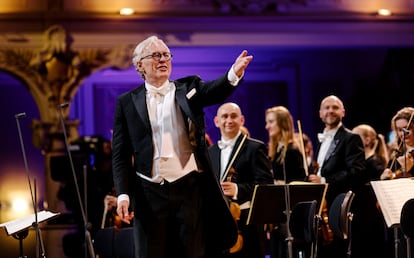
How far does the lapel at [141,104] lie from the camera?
4.10 meters

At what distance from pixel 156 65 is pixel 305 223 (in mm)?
1627

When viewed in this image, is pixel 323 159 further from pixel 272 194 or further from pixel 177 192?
pixel 177 192

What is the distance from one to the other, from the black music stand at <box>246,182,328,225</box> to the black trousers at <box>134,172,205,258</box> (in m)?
1.54

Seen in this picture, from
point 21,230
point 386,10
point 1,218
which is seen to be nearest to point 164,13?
point 386,10

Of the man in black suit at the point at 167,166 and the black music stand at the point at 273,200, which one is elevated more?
the man in black suit at the point at 167,166

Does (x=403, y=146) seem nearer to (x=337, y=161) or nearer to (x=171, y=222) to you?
(x=337, y=161)

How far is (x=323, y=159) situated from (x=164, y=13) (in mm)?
3952

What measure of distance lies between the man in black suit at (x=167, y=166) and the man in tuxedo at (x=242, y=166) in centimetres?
196

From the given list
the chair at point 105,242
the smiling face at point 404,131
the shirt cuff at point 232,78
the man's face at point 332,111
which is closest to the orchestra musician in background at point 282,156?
the man's face at point 332,111

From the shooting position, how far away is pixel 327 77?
12203 millimetres

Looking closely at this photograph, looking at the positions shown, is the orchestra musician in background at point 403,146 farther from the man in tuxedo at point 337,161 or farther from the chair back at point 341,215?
the chair back at point 341,215

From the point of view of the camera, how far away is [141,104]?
13.6ft

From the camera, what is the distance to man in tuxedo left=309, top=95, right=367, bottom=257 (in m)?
6.49

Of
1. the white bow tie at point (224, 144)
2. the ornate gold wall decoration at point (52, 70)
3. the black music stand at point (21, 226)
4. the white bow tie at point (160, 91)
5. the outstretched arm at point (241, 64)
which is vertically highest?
the ornate gold wall decoration at point (52, 70)
